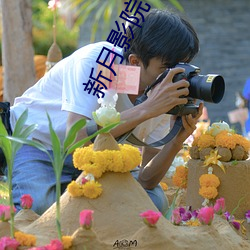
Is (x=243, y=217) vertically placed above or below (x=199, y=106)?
below

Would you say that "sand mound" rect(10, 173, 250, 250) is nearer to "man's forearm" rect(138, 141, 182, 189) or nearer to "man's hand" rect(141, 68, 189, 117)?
"man's hand" rect(141, 68, 189, 117)

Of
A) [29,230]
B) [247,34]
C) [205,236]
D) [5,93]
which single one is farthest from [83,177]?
[247,34]

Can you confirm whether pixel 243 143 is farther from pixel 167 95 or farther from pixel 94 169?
pixel 94 169

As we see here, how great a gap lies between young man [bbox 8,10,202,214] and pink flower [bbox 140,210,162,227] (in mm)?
720

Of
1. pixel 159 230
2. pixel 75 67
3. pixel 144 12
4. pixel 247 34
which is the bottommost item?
pixel 247 34

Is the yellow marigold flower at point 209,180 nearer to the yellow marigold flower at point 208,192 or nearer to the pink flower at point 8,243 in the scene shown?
the yellow marigold flower at point 208,192

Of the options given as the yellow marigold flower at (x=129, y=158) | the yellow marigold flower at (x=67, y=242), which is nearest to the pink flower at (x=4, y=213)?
the yellow marigold flower at (x=67, y=242)

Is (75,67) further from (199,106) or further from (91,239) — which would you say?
(91,239)

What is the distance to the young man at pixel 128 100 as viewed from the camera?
8.84ft

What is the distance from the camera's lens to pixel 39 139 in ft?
10.2

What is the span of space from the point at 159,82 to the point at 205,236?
74 centimetres

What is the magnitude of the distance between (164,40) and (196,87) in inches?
10.4

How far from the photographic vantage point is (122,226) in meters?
2.10

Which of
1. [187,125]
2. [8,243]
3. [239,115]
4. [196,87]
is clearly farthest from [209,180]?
[239,115]
